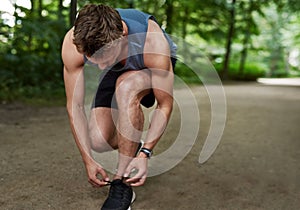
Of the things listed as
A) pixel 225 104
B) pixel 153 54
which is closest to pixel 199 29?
pixel 225 104

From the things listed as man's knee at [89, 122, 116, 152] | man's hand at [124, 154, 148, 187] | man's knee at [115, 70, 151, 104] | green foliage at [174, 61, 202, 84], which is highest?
man's knee at [115, 70, 151, 104]

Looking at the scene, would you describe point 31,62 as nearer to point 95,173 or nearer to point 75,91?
point 75,91

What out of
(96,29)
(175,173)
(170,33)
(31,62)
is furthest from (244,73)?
(96,29)

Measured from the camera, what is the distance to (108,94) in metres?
1.67

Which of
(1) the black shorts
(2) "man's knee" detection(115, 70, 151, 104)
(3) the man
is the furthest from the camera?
(1) the black shorts

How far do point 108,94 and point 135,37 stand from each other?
1.12ft

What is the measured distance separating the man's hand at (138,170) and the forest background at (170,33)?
9.36 feet

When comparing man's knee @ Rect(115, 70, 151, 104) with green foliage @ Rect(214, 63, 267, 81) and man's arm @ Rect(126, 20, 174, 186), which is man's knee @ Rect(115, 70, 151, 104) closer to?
man's arm @ Rect(126, 20, 174, 186)

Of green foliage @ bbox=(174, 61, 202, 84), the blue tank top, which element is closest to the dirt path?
the blue tank top

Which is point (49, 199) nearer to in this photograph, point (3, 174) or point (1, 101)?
point (3, 174)

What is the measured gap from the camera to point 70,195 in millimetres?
1578

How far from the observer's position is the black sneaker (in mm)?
1361

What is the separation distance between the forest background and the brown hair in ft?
9.06

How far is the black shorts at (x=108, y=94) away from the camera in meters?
1.62
